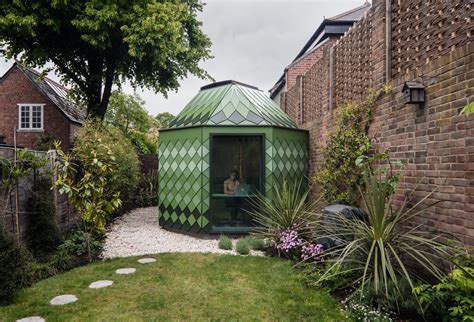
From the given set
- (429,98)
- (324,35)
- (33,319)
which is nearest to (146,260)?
(33,319)

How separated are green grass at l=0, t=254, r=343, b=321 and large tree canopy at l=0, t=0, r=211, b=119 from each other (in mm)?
Result: 7673

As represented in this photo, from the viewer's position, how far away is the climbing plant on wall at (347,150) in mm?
5062

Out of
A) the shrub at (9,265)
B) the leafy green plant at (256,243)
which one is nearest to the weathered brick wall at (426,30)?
the leafy green plant at (256,243)

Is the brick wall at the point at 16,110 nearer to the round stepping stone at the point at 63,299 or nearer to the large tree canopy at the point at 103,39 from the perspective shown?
the large tree canopy at the point at 103,39

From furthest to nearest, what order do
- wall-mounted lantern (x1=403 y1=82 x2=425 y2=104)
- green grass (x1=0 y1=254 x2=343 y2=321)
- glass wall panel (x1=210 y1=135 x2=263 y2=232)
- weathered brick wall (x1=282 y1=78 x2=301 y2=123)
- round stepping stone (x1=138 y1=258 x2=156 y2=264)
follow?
weathered brick wall (x1=282 y1=78 x2=301 y2=123) → glass wall panel (x1=210 y1=135 x2=263 y2=232) → round stepping stone (x1=138 y1=258 x2=156 y2=264) → wall-mounted lantern (x1=403 y1=82 x2=425 y2=104) → green grass (x1=0 y1=254 x2=343 y2=321)

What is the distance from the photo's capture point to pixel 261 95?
28.3ft

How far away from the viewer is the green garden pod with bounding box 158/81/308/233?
7016mm

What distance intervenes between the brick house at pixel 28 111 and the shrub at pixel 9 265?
51.7 feet

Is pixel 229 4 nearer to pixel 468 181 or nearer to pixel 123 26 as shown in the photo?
pixel 123 26

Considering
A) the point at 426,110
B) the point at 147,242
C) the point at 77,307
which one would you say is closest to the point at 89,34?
the point at 147,242

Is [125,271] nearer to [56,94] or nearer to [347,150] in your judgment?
[347,150]

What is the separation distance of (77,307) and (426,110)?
441 centimetres

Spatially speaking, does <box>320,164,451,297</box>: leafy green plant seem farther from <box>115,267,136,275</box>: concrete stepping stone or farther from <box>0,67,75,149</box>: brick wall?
<box>0,67,75,149</box>: brick wall

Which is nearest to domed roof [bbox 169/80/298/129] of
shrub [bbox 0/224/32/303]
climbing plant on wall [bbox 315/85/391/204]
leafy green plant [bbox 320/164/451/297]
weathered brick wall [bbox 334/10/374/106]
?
weathered brick wall [bbox 334/10/374/106]
